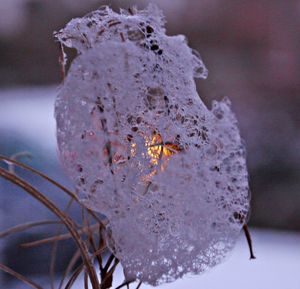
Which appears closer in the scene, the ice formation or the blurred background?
the ice formation

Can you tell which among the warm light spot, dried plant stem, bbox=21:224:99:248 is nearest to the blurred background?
dried plant stem, bbox=21:224:99:248

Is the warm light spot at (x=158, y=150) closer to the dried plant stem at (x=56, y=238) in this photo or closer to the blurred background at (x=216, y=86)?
the dried plant stem at (x=56, y=238)

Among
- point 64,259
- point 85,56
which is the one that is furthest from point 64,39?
point 64,259

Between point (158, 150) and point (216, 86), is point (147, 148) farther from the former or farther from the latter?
point (216, 86)

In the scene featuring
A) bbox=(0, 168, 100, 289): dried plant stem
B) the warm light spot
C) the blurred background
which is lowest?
the blurred background

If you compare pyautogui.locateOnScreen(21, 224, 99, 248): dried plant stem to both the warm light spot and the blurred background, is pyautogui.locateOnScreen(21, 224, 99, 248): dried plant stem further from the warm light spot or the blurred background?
the blurred background

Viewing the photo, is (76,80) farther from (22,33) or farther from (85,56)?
(22,33)
